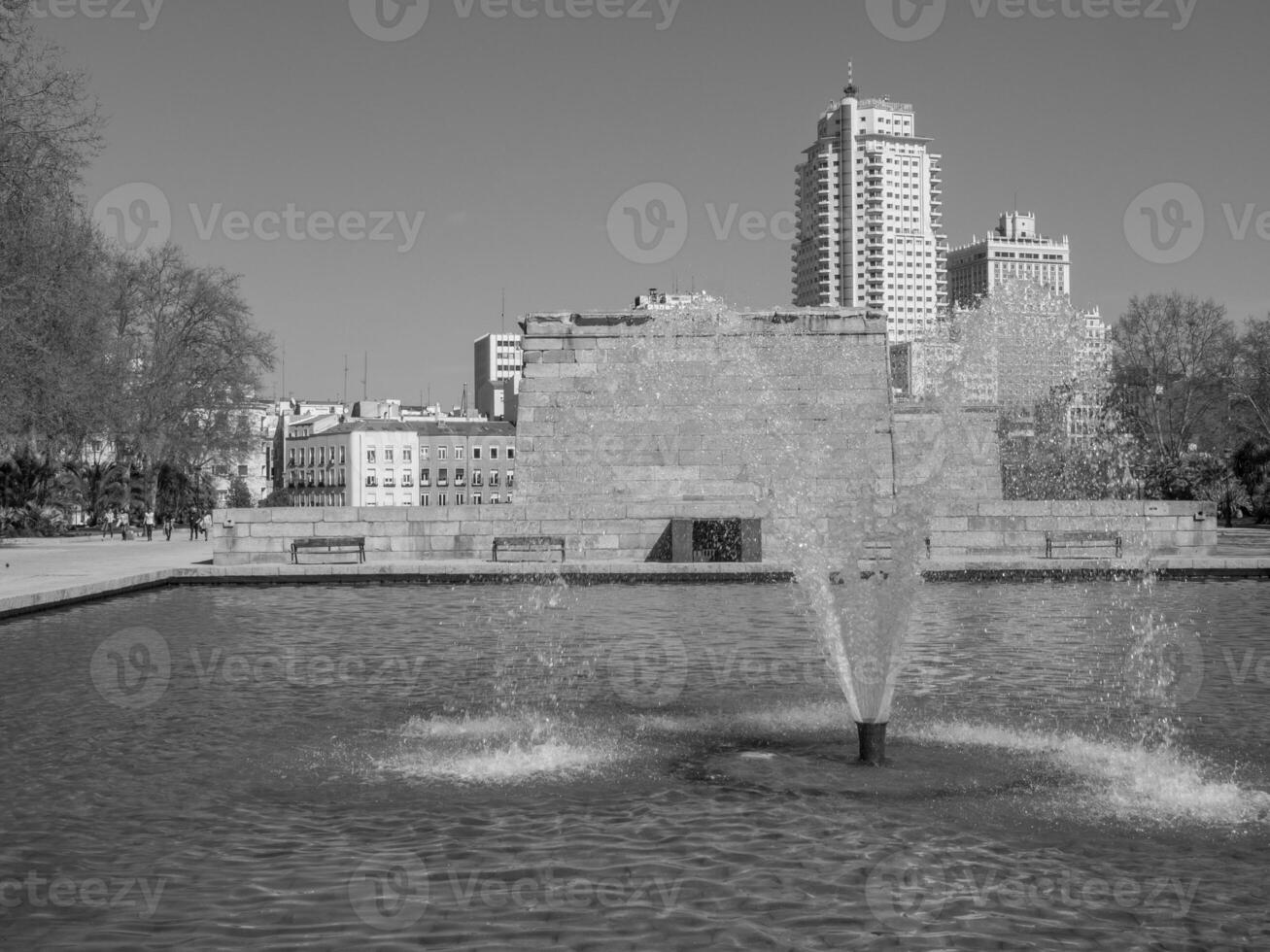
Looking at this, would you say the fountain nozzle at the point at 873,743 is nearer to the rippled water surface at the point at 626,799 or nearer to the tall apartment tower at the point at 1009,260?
the rippled water surface at the point at 626,799

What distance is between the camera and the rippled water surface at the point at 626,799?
15.8ft

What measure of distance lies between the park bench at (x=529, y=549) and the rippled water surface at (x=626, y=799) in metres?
9.14

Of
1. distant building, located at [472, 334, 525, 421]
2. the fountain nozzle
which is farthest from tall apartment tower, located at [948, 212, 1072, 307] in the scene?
the fountain nozzle

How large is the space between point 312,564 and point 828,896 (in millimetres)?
17396

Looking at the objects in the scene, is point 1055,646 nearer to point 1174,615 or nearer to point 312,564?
point 1174,615

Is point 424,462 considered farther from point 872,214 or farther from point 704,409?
point 704,409

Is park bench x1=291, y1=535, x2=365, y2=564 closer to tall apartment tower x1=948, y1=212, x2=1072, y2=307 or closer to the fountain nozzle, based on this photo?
the fountain nozzle

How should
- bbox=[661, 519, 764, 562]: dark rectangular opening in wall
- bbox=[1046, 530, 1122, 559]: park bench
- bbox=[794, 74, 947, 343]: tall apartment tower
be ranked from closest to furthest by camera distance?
1. bbox=[1046, 530, 1122, 559]: park bench
2. bbox=[661, 519, 764, 562]: dark rectangular opening in wall
3. bbox=[794, 74, 947, 343]: tall apartment tower

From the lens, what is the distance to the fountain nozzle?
283 inches

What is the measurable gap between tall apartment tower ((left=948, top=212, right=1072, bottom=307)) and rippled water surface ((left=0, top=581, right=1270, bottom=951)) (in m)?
138

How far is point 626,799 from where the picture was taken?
644 centimetres

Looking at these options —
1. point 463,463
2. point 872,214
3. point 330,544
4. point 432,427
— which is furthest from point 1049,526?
point 872,214

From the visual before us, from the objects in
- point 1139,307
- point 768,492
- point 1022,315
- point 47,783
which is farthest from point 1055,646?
point 1139,307

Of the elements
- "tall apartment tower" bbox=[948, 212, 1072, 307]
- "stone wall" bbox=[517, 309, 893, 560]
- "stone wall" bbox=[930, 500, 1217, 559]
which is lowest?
"stone wall" bbox=[930, 500, 1217, 559]
